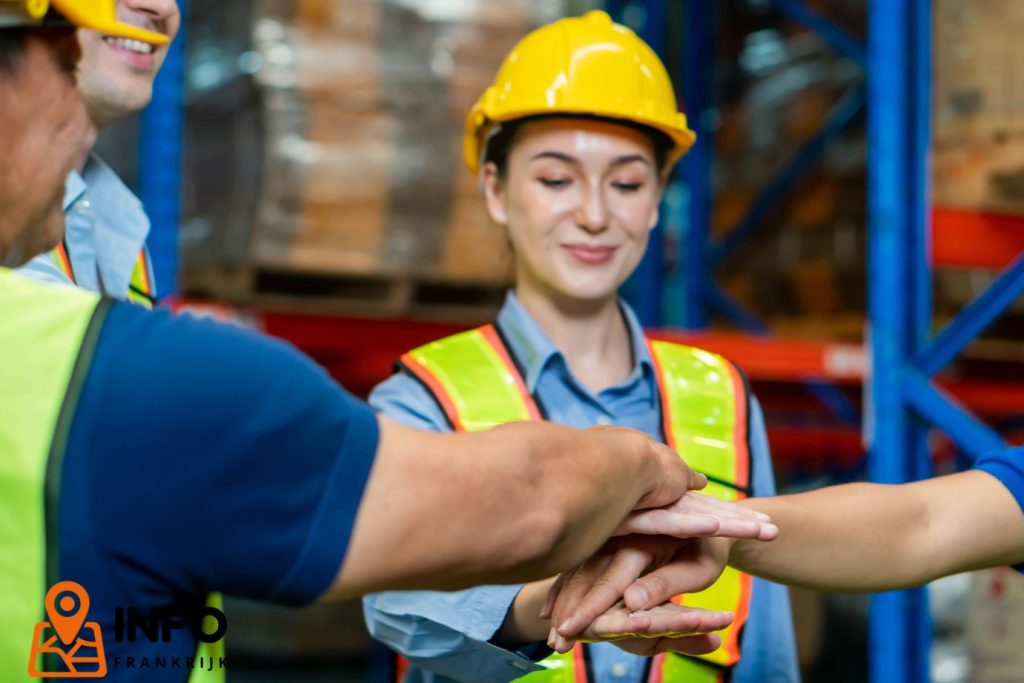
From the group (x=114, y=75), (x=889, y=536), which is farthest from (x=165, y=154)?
(x=889, y=536)

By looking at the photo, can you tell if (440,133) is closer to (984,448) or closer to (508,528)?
(984,448)

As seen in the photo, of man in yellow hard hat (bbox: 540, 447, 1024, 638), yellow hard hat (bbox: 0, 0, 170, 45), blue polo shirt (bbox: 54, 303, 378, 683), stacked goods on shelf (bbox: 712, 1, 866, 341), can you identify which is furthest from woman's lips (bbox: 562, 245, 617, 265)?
stacked goods on shelf (bbox: 712, 1, 866, 341)

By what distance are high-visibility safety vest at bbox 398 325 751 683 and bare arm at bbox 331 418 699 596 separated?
95 centimetres

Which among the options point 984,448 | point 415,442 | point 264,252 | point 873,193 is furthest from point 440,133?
point 415,442

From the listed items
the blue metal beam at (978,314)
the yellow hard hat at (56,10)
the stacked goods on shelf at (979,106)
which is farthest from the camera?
the stacked goods on shelf at (979,106)

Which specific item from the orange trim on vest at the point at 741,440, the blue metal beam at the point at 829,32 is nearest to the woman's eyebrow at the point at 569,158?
the orange trim on vest at the point at 741,440

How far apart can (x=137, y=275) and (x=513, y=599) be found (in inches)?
41.2

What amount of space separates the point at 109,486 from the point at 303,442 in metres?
0.20

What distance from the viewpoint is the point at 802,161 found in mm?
6594

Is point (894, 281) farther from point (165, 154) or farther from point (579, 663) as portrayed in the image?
point (165, 154)

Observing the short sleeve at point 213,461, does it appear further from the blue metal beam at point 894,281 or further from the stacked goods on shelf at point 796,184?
the stacked goods on shelf at point 796,184

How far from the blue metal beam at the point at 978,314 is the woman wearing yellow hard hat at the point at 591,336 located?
160 cm

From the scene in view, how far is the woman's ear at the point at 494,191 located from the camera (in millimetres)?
2842

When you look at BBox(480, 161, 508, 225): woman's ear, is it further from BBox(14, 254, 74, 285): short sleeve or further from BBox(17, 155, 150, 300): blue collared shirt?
BBox(14, 254, 74, 285): short sleeve
